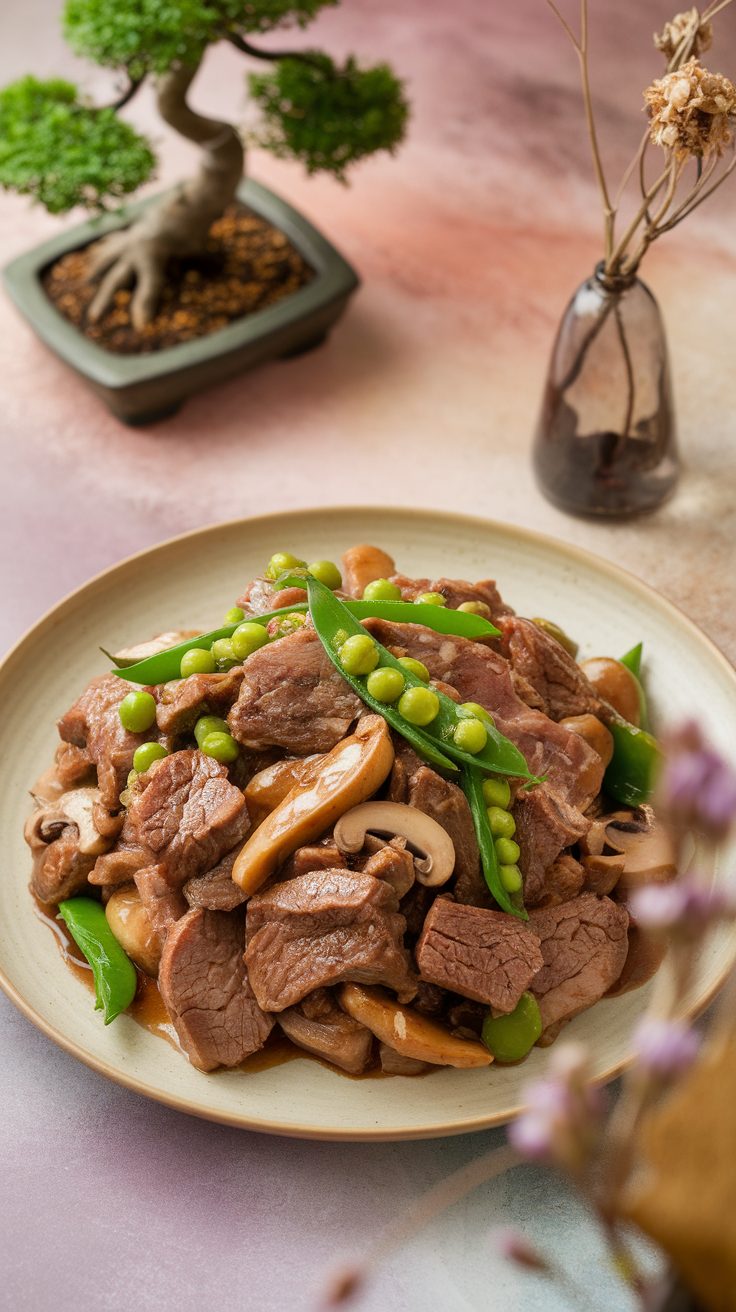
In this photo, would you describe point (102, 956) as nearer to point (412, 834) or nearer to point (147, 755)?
point (147, 755)

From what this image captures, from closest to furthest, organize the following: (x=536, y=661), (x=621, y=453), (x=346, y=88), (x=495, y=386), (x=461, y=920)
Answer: (x=461, y=920) < (x=536, y=661) < (x=621, y=453) < (x=346, y=88) < (x=495, y=386)

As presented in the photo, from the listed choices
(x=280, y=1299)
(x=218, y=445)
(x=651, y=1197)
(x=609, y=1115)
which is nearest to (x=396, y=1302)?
(x=280, y=1299)

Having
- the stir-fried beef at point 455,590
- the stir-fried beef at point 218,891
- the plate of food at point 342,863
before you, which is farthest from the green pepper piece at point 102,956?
the stir-fried beef at point 455,590

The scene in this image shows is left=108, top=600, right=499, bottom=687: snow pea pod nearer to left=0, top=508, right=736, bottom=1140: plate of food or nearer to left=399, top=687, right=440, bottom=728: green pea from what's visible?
left=0, top=508, right=736, bottom=1140: plate of food

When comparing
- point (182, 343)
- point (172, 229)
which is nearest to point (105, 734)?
point (182, 343)

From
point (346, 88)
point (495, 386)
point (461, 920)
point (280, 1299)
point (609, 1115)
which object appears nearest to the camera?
point (280, 1299)

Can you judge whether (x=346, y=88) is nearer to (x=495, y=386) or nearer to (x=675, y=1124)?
(x=495, y=386)

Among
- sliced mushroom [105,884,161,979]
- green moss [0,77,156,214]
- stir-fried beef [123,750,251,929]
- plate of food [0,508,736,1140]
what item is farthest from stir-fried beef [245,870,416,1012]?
green moss [0,77,156,214]
